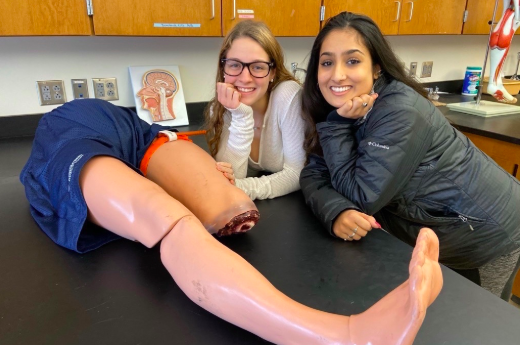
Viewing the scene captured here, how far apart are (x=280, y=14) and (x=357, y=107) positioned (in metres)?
0.73

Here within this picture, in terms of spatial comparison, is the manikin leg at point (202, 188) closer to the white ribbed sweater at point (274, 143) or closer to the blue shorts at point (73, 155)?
the blue shorts at point (73, 155)

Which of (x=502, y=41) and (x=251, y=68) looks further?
(x=502, y=41)

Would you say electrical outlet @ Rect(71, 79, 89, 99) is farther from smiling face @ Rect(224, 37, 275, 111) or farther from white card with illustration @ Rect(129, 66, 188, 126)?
smiling face @ Rect(224, 37, 275, 111)

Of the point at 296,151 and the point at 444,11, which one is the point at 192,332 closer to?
the point at 296,151

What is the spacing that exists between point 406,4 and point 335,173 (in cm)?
120

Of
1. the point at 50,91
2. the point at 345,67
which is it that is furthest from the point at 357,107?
the point at 50,91

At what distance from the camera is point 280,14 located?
147 cm

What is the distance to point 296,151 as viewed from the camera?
1092 millimetres

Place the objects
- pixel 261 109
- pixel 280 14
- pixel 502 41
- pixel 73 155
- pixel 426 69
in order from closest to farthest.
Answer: pixel 73 155, pixel 261 109, pixel 280 14, pixel 502 41, pixel 426 69

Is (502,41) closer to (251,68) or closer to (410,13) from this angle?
(410,13)

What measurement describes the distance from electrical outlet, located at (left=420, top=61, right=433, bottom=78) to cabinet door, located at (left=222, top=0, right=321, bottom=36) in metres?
1.06

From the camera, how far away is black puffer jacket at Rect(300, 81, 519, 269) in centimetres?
85

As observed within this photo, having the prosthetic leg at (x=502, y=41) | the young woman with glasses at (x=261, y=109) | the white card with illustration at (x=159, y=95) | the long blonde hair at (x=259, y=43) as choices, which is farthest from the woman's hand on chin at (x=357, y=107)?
the prosthetic leg at (x=502, y=41)

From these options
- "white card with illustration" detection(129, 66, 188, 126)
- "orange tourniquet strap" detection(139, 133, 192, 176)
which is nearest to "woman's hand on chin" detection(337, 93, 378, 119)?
"orange tourniquet strap" detection(139, 133, 192, 176)
